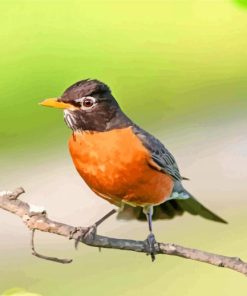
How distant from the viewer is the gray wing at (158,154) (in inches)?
68.2

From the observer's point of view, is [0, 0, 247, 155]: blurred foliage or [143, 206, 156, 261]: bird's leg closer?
[143, 206, 156, 261]: bird's leg

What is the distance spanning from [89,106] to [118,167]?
0.58ft

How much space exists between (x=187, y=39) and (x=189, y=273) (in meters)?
2.32

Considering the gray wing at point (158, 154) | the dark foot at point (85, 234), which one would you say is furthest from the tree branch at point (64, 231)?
the gray wing at point (158, 154)

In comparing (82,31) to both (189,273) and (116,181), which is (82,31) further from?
(116,181)

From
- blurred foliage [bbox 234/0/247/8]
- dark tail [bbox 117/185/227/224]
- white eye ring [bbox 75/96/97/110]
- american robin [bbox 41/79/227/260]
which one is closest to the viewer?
blurred foliage [bbox 234/0/247/8]

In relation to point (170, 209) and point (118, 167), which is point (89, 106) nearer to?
point (118, 167)

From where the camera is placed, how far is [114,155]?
1.61m

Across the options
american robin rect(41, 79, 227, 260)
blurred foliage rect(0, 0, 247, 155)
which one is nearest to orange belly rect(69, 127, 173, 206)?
american robin rect(41, 79, 227, 260)

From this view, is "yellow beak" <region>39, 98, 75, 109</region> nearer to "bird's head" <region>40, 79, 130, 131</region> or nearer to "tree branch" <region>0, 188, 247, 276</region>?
"bird's head" <region>40, 79, 130, 131</region>

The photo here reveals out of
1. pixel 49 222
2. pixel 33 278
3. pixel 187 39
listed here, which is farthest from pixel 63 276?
pixel 187 39

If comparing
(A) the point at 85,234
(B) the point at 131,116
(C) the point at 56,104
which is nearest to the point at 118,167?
(A) the point at 85,234

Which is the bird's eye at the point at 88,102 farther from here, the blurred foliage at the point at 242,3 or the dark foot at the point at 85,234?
the blurred foliage at the point at 242,3

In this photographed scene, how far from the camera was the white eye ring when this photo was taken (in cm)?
142
